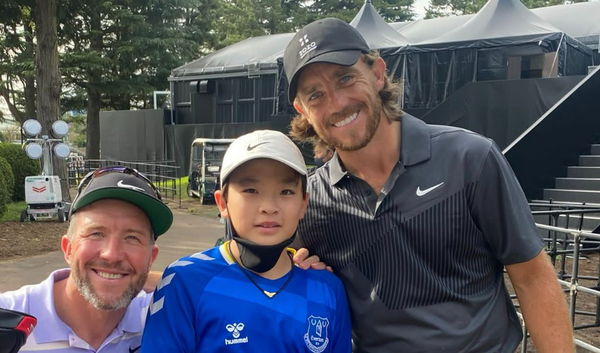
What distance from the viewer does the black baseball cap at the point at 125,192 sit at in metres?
1.96

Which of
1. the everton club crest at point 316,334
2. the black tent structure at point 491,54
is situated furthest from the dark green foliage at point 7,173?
the everton club crest at point 316,334

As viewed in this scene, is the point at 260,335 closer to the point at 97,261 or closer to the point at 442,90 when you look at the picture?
the point at 97,261

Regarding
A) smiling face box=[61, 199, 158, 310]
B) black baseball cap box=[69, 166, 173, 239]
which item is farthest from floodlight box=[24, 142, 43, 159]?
smiling face box=[61, 199, 158, 310]

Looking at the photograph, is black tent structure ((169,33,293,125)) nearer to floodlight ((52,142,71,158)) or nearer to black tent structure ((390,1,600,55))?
black tent structure ((390,1,600,55))

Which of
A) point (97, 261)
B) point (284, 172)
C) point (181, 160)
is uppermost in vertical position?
point (284, 172)

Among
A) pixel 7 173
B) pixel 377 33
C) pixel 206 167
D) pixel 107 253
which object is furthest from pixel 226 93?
pixel 107 253

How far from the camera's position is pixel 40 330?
1.94 metres

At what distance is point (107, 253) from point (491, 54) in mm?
15732

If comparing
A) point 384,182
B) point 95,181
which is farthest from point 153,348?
point 384,182

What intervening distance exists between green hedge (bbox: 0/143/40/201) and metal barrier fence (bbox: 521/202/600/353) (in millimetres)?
14712

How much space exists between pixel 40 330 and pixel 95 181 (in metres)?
0.57

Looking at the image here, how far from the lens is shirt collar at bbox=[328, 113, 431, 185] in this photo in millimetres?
1996

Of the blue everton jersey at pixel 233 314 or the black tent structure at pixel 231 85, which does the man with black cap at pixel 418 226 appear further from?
the black tent structure at pixel 231 85

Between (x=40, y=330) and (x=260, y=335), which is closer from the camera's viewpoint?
(x=260, y=335)
